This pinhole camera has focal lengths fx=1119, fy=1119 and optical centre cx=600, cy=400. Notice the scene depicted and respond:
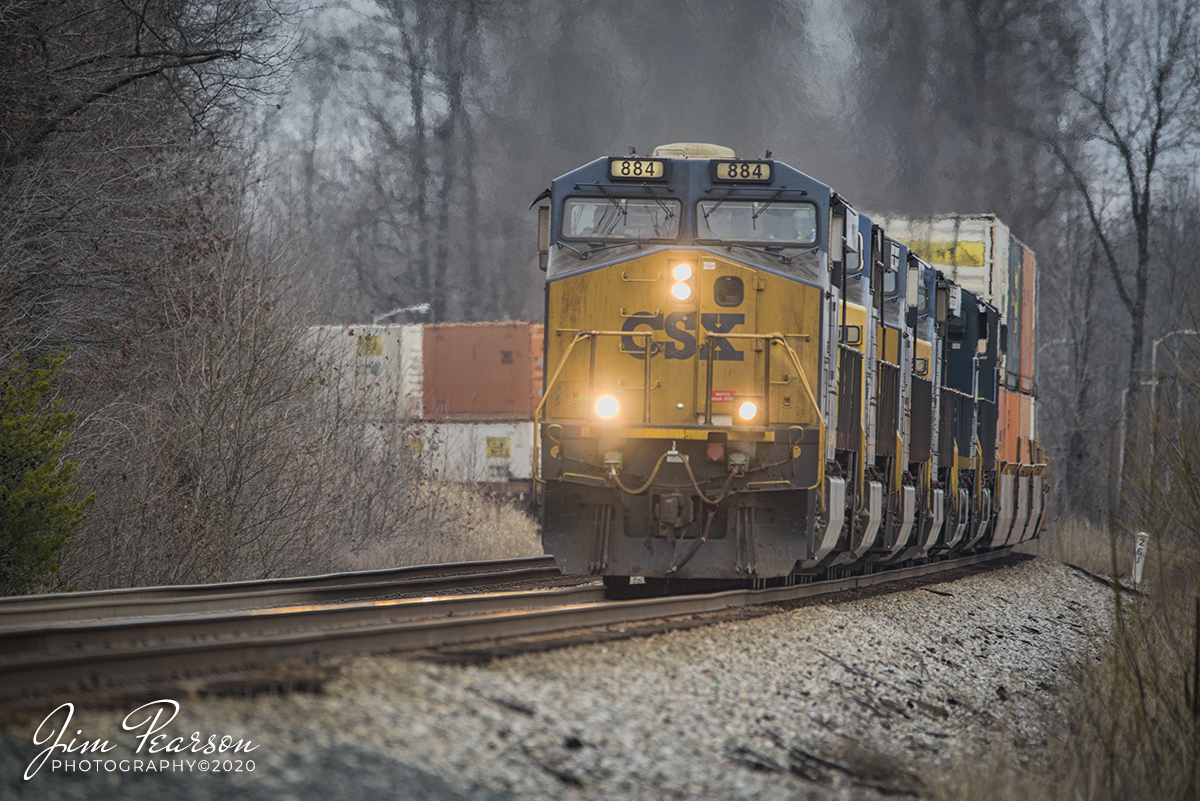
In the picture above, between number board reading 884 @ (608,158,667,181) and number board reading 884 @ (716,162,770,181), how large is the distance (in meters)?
0.47

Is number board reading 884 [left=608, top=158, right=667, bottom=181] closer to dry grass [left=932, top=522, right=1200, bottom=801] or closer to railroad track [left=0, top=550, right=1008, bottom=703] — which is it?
railroad track [left=0, top=550, right=1008, bottom=703]

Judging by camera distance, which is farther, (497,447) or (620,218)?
(497,447)

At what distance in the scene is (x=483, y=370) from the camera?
84.3ft

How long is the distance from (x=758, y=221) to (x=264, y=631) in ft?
17.4

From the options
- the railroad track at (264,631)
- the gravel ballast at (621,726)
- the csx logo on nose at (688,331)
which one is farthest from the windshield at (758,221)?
the gravel ballast at (621,726)

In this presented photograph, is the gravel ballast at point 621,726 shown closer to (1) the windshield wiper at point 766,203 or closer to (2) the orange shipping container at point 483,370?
(1) the windshield wiper at point 766,203

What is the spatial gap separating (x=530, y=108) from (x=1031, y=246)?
627 inches

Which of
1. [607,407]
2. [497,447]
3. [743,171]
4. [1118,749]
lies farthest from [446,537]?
[1118,749]

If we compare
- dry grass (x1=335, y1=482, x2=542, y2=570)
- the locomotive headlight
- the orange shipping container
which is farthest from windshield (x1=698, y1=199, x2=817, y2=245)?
the orange shipping container

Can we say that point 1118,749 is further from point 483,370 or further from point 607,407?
point 483,370

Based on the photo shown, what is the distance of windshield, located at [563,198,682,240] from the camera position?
9.37 m

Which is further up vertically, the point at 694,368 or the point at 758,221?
the point at 758,221

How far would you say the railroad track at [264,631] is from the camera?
4.41m

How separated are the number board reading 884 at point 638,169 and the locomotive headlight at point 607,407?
1.89 metres
